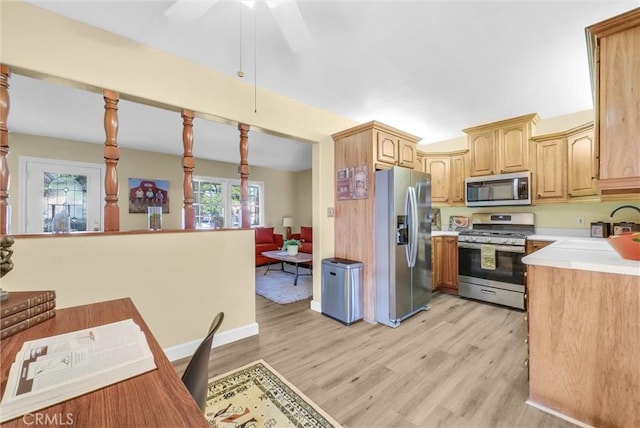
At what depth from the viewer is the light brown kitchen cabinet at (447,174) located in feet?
13.9

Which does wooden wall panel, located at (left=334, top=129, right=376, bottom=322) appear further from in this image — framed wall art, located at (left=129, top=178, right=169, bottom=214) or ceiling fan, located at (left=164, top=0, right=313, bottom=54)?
framed wall art, located at (left=129, top=178, right=169, bottom=214)

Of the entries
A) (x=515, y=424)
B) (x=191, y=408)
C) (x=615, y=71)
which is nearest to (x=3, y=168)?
(x=191, y=408)

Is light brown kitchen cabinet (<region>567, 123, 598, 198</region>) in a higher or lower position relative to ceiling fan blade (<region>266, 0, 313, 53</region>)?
lower

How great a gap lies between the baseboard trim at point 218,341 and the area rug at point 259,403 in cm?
51

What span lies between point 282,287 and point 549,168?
13.9 feet

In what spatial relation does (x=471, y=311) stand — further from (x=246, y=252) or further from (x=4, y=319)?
(x=4, y=319)

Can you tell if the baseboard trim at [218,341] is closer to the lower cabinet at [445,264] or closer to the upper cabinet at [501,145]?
the lower cabinet at [445,264]

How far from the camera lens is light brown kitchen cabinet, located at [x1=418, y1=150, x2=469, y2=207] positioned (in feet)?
13.9

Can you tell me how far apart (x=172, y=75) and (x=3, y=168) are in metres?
1.32

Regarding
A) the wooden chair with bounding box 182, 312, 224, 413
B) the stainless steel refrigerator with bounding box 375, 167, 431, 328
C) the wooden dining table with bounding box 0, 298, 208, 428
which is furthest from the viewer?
the stainless steel refrigerator with bounding box 375, 167, 431, 328

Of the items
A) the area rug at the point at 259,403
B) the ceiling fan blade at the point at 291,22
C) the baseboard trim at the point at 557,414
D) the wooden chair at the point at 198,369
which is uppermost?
the ceiling fan blade at the point at 291,22

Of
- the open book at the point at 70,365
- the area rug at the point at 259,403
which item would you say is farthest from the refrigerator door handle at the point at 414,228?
the open book at the point at 70,365

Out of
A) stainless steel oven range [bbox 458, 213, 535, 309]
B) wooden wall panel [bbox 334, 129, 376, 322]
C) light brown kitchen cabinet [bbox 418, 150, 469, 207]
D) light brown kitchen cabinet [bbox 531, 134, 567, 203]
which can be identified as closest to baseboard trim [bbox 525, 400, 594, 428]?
wooden wall panel [bbox 334, 129, 376, 322]

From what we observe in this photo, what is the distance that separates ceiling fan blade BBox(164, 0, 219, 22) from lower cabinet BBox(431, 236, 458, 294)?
3918mm
